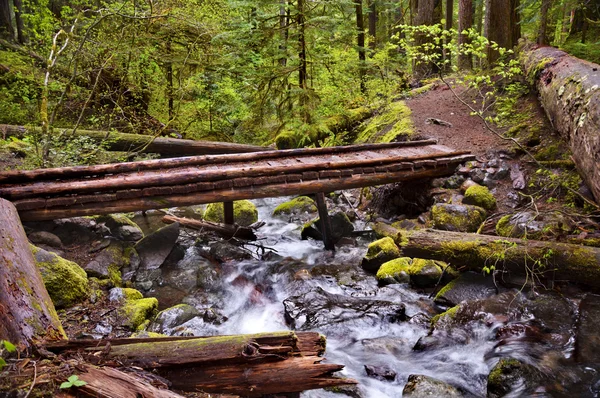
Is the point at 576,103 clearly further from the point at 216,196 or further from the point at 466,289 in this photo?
the point at 216,196

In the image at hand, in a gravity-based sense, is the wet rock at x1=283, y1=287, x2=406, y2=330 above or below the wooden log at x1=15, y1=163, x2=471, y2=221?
below

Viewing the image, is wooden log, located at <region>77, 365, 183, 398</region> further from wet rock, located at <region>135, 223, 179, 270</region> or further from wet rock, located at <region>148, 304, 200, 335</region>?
wet rock, located at <region>135, 223, 179, 270</region>

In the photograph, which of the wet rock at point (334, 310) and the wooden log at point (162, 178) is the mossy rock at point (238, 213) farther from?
the wet rock at point (334, 310)

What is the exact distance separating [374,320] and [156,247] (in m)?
4.17

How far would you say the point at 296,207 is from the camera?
10.3 m

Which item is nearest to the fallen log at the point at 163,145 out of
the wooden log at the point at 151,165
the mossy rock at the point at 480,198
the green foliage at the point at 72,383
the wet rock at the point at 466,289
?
the wooden log at the point at 151,165

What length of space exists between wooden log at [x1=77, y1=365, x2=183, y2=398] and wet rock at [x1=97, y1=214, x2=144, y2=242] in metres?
5.93

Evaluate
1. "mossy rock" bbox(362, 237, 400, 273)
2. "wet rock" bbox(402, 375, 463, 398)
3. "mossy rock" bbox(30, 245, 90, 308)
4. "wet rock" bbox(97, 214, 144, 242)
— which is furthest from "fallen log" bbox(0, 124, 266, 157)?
"wet rock" bbox(402, 375, 463, 398)

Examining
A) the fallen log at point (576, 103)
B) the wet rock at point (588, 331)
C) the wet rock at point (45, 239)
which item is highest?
the fallen log at point (576, 103)

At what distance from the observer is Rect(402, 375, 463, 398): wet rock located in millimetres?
3961

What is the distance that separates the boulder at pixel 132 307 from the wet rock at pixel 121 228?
7.02 feet

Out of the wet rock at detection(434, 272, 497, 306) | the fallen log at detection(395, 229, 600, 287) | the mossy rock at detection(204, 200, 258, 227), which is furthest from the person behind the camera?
the mossy rock at detection(204, 200, 258, 227)

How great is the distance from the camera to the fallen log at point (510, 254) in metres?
4.67

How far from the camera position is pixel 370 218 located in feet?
30.3
